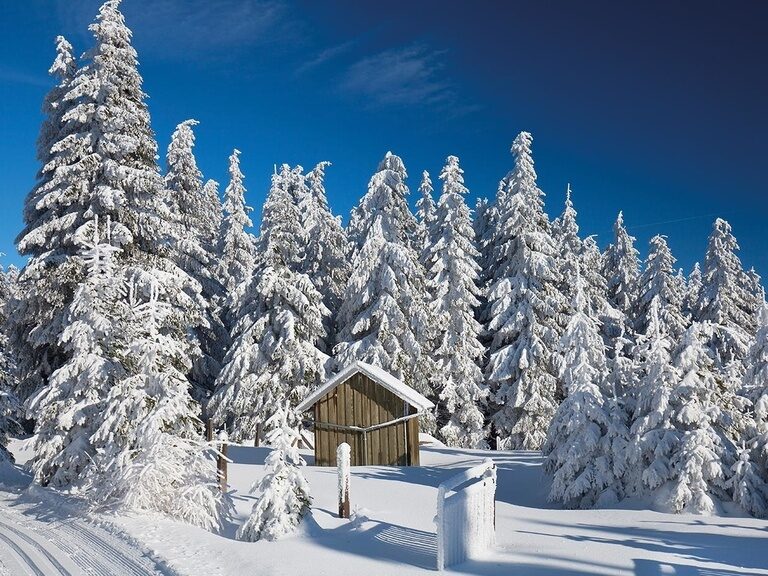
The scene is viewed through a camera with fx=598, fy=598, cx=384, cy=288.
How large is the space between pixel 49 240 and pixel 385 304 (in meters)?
14.8

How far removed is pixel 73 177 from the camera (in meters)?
19.1

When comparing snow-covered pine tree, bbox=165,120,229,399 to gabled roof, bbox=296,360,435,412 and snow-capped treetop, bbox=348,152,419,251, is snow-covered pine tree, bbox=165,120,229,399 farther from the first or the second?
snow-capped treetop, bbox=348,152,419,251

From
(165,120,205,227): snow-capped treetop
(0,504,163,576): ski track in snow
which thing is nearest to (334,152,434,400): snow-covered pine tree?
(165,120,205,227): snow-capped treetop

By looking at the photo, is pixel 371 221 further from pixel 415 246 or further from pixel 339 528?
pixel 339 528

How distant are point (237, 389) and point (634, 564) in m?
22.5

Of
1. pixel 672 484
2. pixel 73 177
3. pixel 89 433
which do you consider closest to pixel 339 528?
pixel 89 433

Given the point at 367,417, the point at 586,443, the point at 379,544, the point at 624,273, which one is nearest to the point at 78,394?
the point at 379,544

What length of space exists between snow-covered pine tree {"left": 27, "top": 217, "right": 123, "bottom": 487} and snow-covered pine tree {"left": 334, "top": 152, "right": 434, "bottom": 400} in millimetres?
15076

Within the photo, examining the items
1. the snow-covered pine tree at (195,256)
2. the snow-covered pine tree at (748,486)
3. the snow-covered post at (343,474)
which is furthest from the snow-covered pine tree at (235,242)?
the snow-covered pine tree at (748,486)

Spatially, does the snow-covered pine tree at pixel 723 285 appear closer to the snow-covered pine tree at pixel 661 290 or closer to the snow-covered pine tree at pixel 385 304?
the snow-covered pine tree at pixel 661 290

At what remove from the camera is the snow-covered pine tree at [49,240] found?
60.3ft

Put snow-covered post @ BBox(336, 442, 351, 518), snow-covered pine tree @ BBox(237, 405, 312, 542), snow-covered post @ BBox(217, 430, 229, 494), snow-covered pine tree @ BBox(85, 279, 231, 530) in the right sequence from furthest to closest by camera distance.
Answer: snow-covered post @ BBox(217, 430, 229, 494) < snow-covered post @ BBox(336, 442, 351, 518) < snow-covered pine tree @ BBox(85, 279, 231, 530) < snow-covered pine tree @ BBox(237, 405, 312, 542)

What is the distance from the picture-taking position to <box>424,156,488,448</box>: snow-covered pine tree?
102 feet

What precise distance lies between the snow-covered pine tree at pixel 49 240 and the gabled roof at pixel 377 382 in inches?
380
